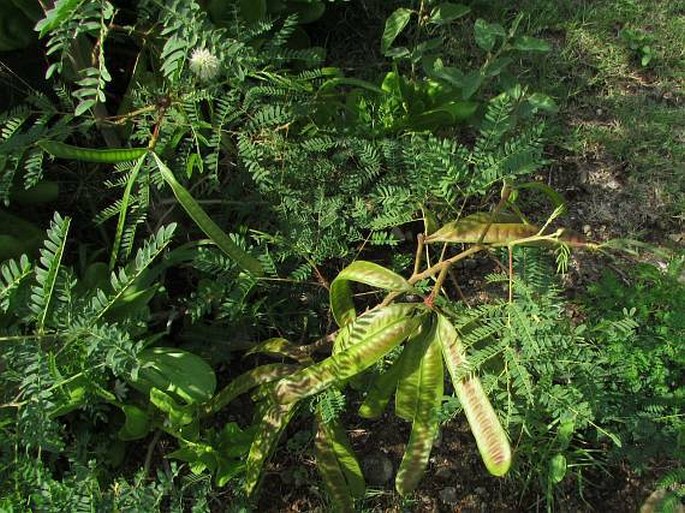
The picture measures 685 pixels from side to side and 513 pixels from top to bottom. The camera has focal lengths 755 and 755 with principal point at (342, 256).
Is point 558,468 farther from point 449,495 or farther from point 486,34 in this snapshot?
point 486,34

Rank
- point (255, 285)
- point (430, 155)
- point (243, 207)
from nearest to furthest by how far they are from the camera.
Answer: point (430, 155) < point (255, 285) < point (243, 207)

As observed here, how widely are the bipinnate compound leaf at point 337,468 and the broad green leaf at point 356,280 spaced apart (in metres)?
0.30

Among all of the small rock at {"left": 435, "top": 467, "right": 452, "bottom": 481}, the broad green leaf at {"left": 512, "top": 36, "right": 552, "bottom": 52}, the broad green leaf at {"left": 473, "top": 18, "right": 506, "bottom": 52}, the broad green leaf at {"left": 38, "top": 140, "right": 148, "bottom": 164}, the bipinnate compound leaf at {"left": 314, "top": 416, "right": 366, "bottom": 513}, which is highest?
the broad green leaf at {"left": 38, "top": 140, "right": 148, "bottom": 164}

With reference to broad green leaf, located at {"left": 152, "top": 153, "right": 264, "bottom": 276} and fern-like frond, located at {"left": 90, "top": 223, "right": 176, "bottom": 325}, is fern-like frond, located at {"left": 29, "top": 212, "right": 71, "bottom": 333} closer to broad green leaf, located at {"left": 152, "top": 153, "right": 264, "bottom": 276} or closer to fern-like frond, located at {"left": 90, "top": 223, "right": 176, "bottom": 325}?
fern-like frond, located at {"left": 90, "top": 223, "right": 176, "bottom": 325}

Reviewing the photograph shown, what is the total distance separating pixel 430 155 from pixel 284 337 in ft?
2.36

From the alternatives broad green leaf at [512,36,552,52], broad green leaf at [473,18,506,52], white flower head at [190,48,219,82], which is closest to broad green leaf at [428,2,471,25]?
broad green leaf at [473,18,506,52]

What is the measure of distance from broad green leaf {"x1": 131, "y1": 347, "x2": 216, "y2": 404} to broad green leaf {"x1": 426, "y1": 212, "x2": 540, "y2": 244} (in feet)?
2.26

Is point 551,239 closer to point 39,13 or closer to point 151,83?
point 151,83

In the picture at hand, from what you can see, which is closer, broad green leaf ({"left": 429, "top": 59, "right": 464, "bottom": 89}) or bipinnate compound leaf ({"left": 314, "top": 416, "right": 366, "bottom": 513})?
bipinnate compound leaf ({"left": 314, "top": 416, "right": 366, "bottom": 513})

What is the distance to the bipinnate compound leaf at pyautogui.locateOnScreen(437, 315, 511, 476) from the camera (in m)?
1.57

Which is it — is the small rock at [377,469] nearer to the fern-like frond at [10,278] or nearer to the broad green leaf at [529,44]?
the fern-like frond at [10,278]

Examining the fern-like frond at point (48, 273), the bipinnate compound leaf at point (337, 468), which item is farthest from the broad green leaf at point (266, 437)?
the fern-like frond at point (48, 273)

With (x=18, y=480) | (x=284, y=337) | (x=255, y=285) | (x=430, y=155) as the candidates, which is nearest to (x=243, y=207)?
(x=255, y=285)

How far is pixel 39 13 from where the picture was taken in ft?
6.95
